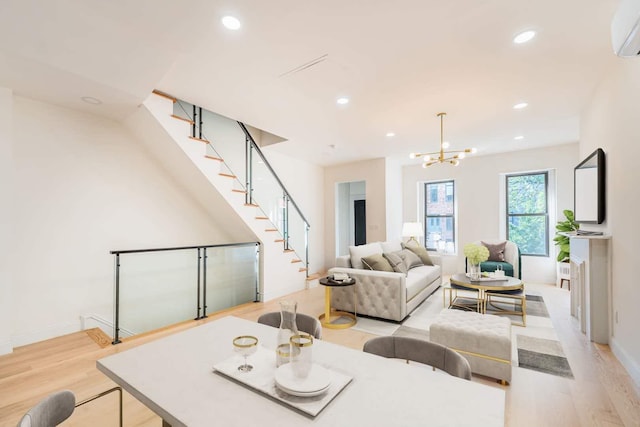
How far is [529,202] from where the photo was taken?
20.7 feet

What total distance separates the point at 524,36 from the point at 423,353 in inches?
105

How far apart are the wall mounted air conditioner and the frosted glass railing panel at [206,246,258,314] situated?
4540mm

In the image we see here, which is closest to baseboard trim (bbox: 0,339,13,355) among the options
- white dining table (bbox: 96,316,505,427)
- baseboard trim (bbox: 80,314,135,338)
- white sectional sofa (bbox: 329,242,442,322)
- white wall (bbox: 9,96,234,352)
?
white wall (bbox: 9,96,234,352)

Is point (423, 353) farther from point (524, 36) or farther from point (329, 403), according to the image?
point (524, 36)

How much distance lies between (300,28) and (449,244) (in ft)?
20.7

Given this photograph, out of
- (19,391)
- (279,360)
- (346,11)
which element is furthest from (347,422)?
(19,391)

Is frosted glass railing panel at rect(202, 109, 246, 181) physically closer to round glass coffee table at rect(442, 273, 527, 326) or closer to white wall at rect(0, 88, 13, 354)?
white wall at rect(0, 88, 13, 354)

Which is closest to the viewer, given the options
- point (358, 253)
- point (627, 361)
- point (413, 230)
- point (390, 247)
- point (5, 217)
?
point (627, 361)

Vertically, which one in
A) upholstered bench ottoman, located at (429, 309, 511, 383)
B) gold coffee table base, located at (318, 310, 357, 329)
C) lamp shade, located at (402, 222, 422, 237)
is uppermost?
lamp shade, located at (402, 222, 422, 237)

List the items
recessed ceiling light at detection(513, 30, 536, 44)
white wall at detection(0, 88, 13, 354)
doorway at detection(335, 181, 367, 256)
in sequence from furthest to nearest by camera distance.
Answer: doorway at detection(335, 181, 367, 256), white wall at detection(0, 88, 13, 354), recessed ceiling light at detection(513, 30, 536, 44)

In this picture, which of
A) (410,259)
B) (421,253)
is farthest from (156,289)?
(421,253)

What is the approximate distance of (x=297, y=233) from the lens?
19.7ft

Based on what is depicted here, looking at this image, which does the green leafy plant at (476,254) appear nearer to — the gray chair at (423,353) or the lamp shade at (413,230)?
the lamp shade at (413,230)

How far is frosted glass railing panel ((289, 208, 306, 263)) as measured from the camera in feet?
19.1
